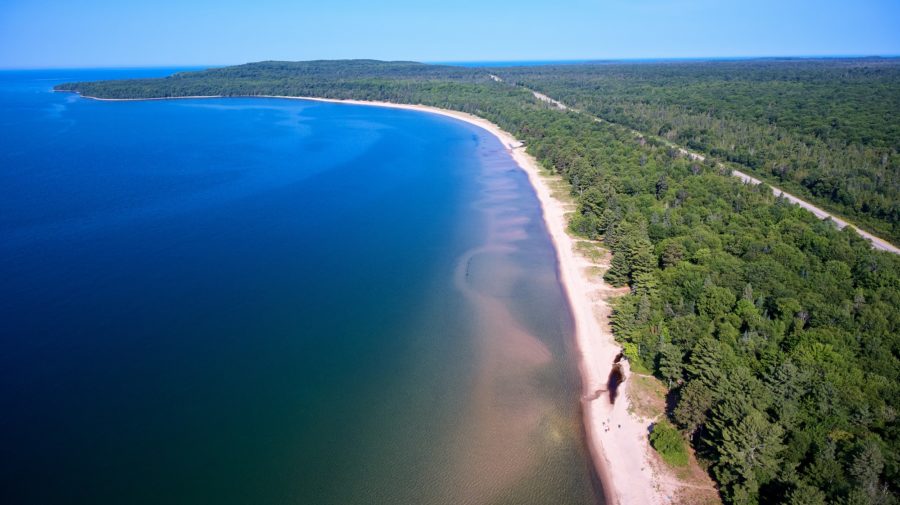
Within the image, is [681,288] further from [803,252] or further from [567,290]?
[803,252]

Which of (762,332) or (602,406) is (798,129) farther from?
(602,406)

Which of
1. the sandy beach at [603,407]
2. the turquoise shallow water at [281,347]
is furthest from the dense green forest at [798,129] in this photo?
the turquoise shallow water at [281,347]

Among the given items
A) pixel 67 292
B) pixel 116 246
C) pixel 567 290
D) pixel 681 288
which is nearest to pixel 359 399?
pixel 567 290

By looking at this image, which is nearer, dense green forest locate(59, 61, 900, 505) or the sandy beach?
dense green forest locate(59, 61, 900, 505)

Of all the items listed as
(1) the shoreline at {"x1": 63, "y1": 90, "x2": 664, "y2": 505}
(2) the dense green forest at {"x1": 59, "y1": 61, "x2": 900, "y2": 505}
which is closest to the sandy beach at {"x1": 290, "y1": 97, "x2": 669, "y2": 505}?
(1) the shoreline at {"x1": 63, "y1": 90, "x2": 664, "y2": 505}

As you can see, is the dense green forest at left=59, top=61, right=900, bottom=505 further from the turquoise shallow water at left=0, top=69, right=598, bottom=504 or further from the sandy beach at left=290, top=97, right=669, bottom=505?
the turquoise shallow water at left=0, top=69, right=598, bottom=504
